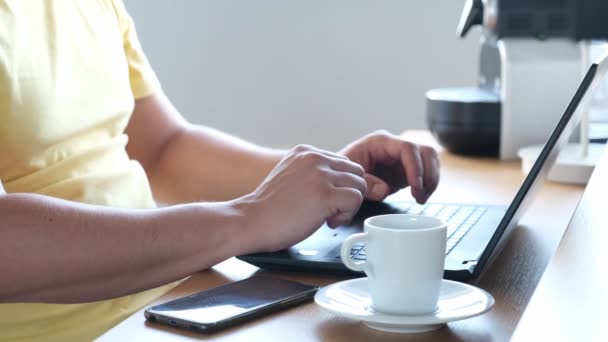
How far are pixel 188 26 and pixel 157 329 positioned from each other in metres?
1.95

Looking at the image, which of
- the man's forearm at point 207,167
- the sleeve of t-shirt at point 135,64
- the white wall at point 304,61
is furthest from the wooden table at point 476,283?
the white wall at point 304,61

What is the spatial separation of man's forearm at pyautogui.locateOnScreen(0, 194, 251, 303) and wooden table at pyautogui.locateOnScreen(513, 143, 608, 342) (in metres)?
0.33

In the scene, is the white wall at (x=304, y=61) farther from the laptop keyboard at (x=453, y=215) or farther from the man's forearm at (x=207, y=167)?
the laptop keyboard at (x=453, y=215)

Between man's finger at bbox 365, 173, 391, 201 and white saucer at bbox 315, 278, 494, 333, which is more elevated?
white saucer at bbox 315, 278, 494, 333

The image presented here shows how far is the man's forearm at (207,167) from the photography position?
Result: 4.39ft

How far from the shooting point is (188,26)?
8.47 feet

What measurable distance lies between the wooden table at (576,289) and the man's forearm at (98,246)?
33cm

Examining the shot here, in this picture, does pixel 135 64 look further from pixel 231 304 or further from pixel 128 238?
pixel 231 304

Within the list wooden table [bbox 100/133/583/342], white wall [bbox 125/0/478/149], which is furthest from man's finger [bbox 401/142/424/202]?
white wall [bbox 125/0/478/149]

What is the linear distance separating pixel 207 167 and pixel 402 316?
2.46ft

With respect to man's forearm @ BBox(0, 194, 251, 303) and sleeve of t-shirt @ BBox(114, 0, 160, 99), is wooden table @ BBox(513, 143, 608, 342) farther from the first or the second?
sleeve of t-shirt @ BBox(114, 0, 160, 99)

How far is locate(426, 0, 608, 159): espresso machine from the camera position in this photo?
153cm

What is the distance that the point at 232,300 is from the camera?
0.76 m

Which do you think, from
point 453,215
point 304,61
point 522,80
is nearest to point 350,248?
point 453,215
